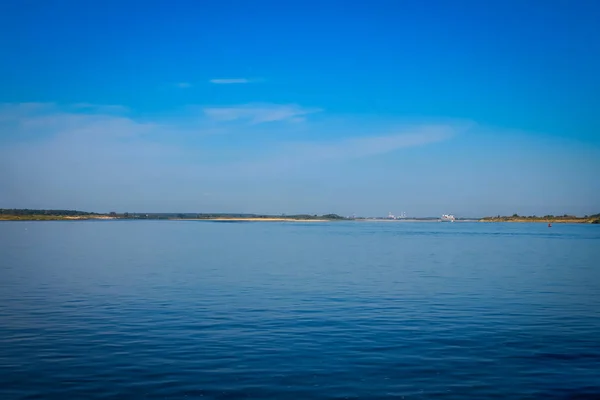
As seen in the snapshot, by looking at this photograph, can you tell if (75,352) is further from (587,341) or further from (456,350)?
(587,341)

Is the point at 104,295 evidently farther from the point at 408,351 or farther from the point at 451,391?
the point at 451,391

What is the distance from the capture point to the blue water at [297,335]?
16.1 m

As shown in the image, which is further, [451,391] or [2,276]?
[2,276]

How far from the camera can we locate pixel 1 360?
60.6 feet

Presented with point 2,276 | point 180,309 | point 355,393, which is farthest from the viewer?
point 2,276

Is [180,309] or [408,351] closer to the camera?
[408,351]

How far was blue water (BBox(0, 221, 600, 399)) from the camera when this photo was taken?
16125 millimetres

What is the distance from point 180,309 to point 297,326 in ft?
23.4

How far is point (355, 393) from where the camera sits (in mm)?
15492

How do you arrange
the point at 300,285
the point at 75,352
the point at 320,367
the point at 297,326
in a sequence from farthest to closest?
the point at 300,285
the point at 297,326
the point at 75,352
the point at 320,367

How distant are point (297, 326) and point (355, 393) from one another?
9.07 meters

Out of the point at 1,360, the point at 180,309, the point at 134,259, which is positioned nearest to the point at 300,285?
the point at 180,309

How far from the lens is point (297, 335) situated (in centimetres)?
2269

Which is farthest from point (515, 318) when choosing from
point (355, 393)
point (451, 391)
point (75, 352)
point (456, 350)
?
point (75, 352)
